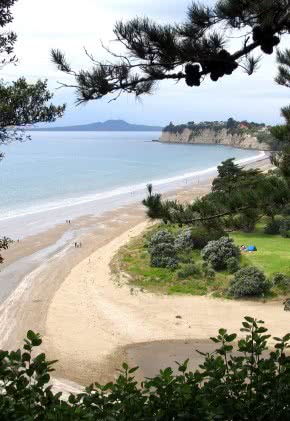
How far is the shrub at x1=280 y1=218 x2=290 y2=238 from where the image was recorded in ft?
82.9

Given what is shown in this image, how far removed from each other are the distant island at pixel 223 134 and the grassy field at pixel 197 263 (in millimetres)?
103538

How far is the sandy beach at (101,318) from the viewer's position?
12375mm

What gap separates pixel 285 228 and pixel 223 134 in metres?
135

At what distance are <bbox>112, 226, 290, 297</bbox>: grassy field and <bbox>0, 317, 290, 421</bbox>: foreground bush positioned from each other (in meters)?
14.8

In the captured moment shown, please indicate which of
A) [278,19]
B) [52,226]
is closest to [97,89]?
[278,19]

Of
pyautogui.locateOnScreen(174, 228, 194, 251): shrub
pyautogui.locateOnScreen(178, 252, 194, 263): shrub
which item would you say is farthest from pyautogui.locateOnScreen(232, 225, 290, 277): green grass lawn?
pyautogui.locateOnScreen(174, 228, 194, 251): shrub

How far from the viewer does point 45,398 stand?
2469 mm

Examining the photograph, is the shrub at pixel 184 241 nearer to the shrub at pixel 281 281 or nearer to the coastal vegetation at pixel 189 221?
the shrub at pixel 281 281

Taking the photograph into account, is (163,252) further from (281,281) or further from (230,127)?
(230,127)

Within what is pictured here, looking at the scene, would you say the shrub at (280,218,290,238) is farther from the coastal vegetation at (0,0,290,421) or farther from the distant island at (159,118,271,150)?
the distant island at (159,118,271,150)

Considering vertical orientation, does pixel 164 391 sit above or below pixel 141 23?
below

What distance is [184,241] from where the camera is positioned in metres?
23.5

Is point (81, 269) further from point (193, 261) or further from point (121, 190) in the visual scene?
point (121, 190)

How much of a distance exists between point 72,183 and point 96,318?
4197 centimetres
